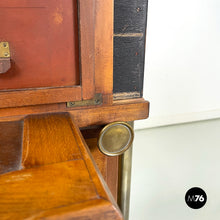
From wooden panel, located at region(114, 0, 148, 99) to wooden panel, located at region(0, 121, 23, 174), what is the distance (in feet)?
0.90

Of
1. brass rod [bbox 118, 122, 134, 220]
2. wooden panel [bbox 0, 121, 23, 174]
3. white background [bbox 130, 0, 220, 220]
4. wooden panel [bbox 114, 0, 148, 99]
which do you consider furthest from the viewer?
white background [bbox 130, 0, 220, 220]

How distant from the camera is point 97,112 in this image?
0.63 meters

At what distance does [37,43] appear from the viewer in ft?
1.74

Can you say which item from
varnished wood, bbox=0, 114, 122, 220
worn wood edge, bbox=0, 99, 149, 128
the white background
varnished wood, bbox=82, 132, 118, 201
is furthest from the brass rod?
the white background

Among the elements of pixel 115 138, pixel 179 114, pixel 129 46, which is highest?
pixel 129 46

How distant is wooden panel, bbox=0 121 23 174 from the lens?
379 mm

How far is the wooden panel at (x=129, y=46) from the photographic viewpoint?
0.62 metres

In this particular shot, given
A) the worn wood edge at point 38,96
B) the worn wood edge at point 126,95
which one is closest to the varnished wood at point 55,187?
the worn wood edge at point 38,96

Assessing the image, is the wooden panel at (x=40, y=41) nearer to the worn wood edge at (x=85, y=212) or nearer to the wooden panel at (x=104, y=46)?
the wooden panel at (x=104, y=46)

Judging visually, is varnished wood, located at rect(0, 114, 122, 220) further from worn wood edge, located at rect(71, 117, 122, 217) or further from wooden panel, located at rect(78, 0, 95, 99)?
wooden panel, located at rect(78, 0, 95, 99)

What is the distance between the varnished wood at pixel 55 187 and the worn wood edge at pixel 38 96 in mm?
134

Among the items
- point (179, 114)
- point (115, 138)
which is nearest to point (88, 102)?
point (115, 138)

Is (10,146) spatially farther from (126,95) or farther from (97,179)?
(126,95)

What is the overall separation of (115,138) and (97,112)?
0.33 ft
